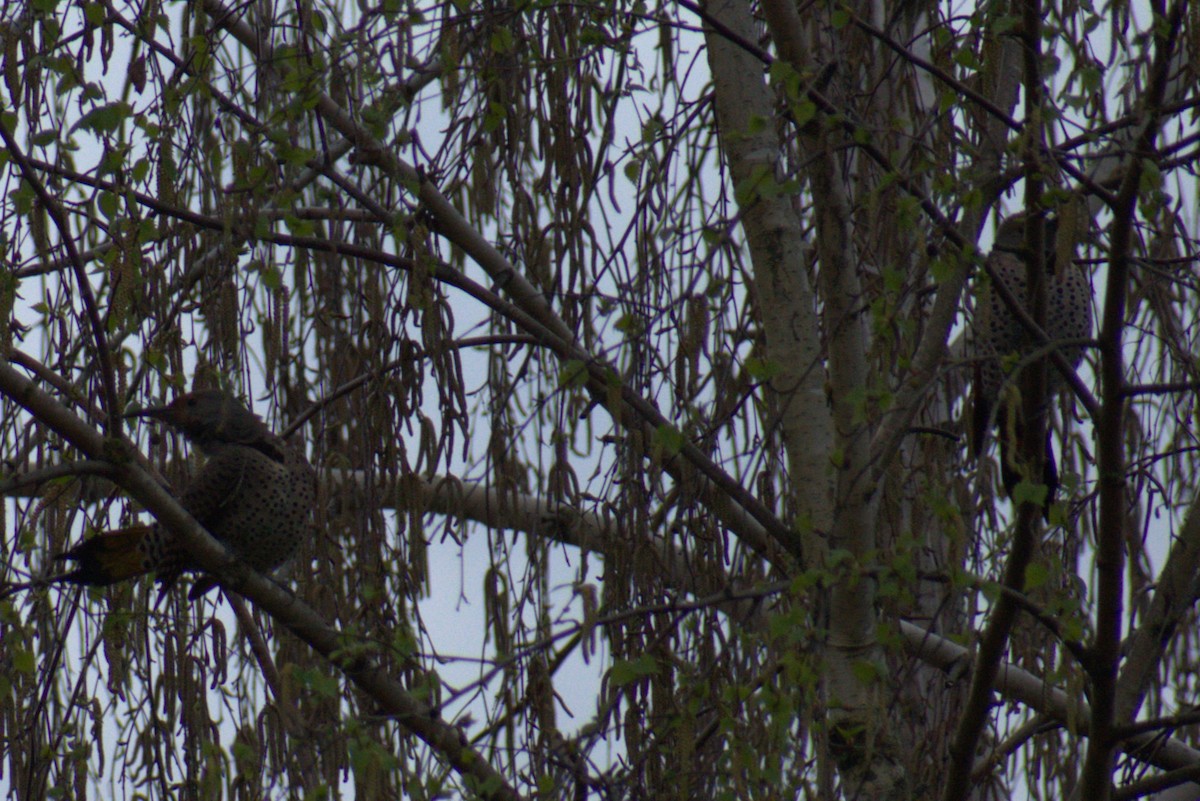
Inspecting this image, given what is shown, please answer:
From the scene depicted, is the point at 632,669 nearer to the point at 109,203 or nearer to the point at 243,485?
the point at 109,203

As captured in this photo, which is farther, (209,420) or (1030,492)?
(209,420)

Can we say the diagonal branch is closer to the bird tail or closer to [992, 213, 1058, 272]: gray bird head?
the bird tail

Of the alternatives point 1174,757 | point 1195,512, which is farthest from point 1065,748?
point 1195,512

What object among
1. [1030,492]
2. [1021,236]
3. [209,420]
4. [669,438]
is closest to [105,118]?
[669,438]

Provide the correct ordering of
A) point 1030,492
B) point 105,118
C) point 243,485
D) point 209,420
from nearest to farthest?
point 1030,492 → point 105,118 → point 209,420 → point 243,485

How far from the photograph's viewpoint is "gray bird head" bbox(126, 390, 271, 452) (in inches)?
140

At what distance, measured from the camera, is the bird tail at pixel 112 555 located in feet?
10.2

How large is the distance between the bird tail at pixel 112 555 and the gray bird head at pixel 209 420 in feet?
1.00

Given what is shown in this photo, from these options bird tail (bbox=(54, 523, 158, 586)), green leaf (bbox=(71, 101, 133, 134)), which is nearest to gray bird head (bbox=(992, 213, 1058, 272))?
green leaf (bbox=(71, 101, 133, 134))

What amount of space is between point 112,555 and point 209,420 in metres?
0.74

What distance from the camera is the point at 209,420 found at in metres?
3.83

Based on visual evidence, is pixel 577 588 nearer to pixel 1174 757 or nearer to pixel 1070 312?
pixel 1174 757

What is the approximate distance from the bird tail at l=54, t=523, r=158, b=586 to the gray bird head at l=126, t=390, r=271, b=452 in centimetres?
30

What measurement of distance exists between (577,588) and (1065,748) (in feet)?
5.31
